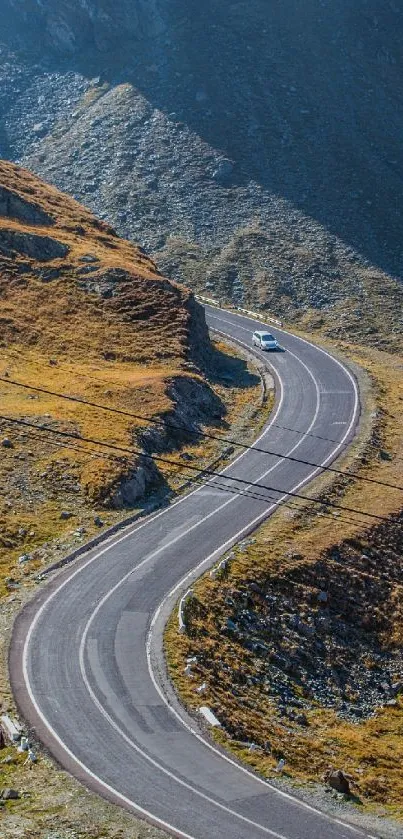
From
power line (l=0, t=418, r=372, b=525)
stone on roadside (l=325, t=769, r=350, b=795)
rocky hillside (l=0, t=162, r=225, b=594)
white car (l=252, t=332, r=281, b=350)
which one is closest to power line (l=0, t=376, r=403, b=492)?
rocky hillside (l=0, t=162, r=225, b=594)

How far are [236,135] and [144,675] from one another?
10636 cm

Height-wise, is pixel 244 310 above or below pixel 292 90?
below

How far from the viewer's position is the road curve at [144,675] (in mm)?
27016

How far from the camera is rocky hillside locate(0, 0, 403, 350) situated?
107438 millimetres

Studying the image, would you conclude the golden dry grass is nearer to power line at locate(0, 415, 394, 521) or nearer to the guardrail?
power line at locate(0, 415, 394, 521)

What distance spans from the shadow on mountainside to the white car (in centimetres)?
2954

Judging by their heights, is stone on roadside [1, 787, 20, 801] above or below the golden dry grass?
→ below

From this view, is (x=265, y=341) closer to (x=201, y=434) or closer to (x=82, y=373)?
(x=82, y=373)

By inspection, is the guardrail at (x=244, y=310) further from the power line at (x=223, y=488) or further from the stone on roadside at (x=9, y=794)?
the stone on roadside at (x=9, y=794)

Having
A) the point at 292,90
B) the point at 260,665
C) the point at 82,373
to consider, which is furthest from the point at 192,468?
the point at 292,90

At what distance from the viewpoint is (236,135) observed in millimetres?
131375

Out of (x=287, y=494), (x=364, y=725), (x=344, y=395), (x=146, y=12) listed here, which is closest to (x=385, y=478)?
(x=287, y=494)

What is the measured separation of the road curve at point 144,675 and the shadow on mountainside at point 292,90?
6289 cm

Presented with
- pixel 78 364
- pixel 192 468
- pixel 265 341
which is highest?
pixel 265 341
